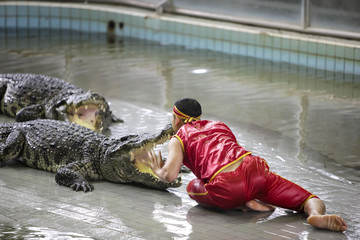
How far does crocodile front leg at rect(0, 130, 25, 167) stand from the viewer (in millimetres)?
5688

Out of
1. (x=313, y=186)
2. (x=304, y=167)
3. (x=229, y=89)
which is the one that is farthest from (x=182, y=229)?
(x=229, y=89)

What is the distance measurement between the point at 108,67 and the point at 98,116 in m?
3.36

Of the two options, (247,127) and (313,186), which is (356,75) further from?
(313,186)

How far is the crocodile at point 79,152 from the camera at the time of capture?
5125 mm

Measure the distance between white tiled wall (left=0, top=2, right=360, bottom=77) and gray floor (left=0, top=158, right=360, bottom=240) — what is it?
5073mm

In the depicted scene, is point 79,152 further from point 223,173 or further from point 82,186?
point 223,173

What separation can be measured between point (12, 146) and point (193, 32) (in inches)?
266

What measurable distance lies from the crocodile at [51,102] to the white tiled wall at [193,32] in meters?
4.01

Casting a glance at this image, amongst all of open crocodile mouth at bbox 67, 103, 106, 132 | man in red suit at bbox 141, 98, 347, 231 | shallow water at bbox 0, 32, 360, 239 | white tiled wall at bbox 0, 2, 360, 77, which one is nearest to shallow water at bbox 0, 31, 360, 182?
shallow water at bbox 0, 32, 360, 239

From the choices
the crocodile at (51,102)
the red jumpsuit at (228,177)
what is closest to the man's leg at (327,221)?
the red jumpsuit at (228,177)

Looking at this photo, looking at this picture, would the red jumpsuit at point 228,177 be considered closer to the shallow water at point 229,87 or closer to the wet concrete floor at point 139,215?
the wet concrete floor at point 139,215

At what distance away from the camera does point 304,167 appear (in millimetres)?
5613

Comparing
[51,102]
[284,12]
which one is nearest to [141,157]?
[51,102]

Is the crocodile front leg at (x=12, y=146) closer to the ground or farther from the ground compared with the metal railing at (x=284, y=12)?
closer to the ground
